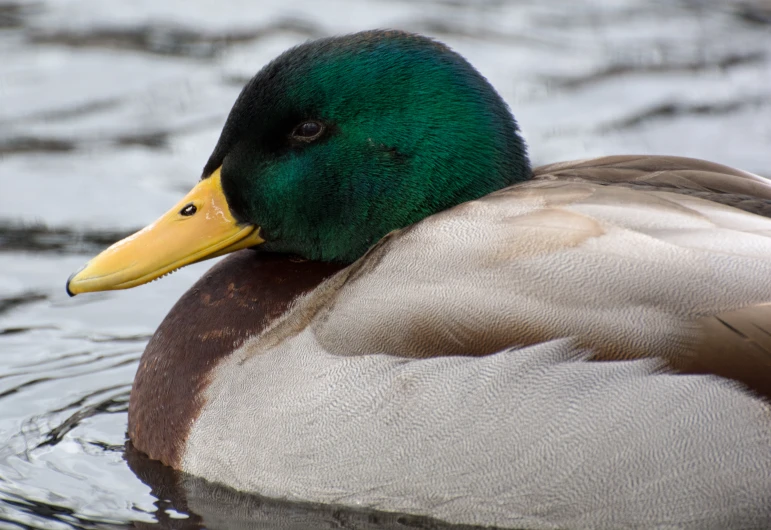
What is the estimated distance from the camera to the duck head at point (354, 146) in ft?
17.3

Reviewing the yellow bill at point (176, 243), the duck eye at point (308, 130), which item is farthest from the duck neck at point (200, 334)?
the duck eye at point (308, 130)

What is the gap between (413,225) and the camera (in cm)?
511

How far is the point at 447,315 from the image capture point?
15.5 feet

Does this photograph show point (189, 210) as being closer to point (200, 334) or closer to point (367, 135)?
point (200, 334)

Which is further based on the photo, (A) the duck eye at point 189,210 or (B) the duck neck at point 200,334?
(A) the duck eye at point 189,210

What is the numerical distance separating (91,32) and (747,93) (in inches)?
198

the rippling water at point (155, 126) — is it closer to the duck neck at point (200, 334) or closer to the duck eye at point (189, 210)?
the duck neck at point (200, 334)

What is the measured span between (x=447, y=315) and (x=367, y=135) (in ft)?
2.92

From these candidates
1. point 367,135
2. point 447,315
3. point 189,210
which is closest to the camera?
point 447,315

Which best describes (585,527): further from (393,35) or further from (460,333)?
(393,35)

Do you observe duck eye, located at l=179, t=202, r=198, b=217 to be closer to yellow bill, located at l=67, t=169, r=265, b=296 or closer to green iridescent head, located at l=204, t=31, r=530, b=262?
yellow bill, located at l=67, t=169, r=265, b=296

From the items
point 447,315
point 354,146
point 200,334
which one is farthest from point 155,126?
point 447,315

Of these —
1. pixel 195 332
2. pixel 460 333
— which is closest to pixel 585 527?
pixel 460 333

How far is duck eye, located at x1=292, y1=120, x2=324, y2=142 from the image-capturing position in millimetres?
5320
